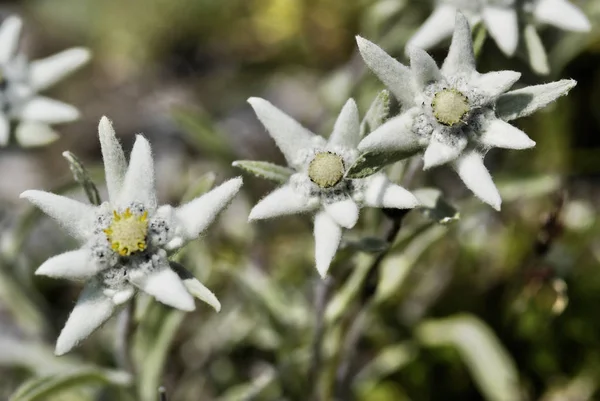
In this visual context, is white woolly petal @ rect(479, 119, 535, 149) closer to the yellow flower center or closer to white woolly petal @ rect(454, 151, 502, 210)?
white woolly petal @ rect(454, 151, 502, 210)

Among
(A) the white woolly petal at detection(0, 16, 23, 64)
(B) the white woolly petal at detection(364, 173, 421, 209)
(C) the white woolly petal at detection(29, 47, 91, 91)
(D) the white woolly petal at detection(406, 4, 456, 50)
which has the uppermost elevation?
(A) the white woolly petal at detection(0, 16, 23, 64)

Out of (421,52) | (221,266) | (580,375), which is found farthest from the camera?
(580,375)

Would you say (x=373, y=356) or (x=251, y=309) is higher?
(x=251, y=309)

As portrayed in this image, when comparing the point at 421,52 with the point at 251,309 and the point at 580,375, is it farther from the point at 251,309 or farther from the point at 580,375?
the point at 580,375

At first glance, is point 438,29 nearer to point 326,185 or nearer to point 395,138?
point 395,138

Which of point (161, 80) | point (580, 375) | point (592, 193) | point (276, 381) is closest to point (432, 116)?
point (276, 381)

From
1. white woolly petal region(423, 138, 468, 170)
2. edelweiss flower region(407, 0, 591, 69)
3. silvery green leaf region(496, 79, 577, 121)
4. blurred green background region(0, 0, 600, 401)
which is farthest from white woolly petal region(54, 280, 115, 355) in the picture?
edelweiss flower region(407, 0, 591, 69)

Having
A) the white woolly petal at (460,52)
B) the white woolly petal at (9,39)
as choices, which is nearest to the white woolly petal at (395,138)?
the white woolly petal at (460,52)
